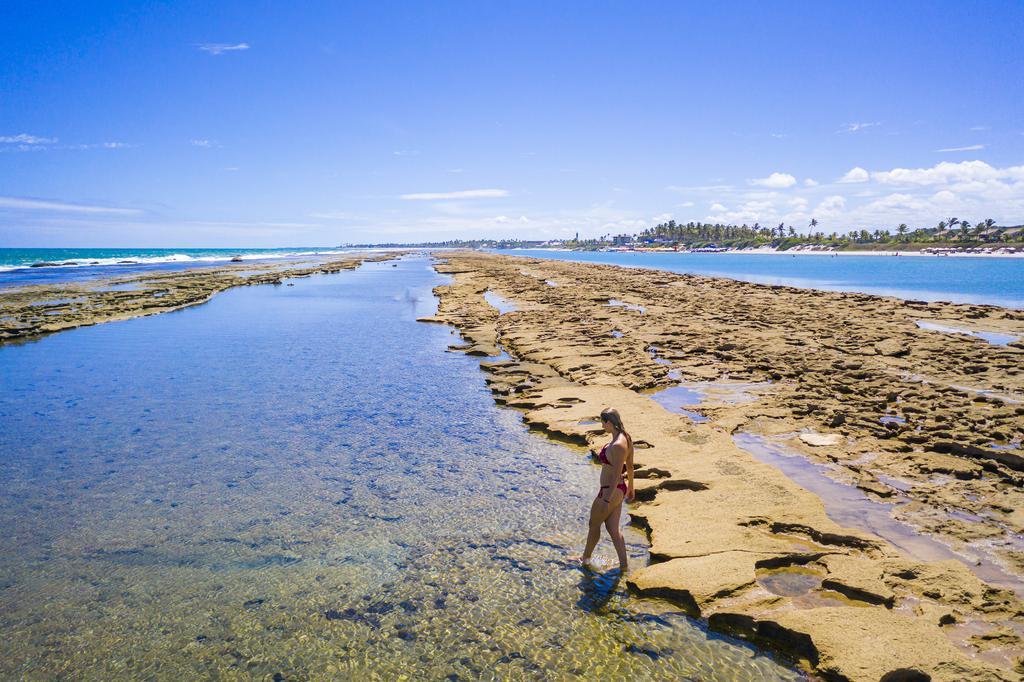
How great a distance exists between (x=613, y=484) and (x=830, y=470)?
16.7ft

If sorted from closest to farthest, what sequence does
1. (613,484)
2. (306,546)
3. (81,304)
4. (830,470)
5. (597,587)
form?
(597,587) < (613,484) < (306,546) < (830,470) < (81,304)

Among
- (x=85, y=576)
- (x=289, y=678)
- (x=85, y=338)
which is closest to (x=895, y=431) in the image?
(x=289, y=678)

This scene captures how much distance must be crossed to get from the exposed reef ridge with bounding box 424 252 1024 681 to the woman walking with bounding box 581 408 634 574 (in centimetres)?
60

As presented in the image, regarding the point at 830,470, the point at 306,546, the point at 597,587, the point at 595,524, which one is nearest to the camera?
the point at 597,587

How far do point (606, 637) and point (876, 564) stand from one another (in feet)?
10.8

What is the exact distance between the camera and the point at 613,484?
20.6ft

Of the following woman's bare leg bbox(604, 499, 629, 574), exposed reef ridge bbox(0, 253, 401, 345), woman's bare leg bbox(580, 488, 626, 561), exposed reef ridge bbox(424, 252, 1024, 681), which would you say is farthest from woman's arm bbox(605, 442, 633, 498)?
exposed reef ridge bbox(0, 253, 401, 345)

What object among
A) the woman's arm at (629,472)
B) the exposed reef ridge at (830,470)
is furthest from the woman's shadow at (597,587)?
the woman's arm at (629,472)

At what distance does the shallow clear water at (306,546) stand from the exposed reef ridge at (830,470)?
0.76 m

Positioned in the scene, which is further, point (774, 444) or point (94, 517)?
point (774, 444)

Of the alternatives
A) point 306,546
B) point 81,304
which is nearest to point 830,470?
point 306,546

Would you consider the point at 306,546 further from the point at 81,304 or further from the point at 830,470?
the point at 81,304

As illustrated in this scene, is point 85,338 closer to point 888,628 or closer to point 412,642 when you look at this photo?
point 412,642

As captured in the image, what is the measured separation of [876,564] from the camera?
20.2 feet
